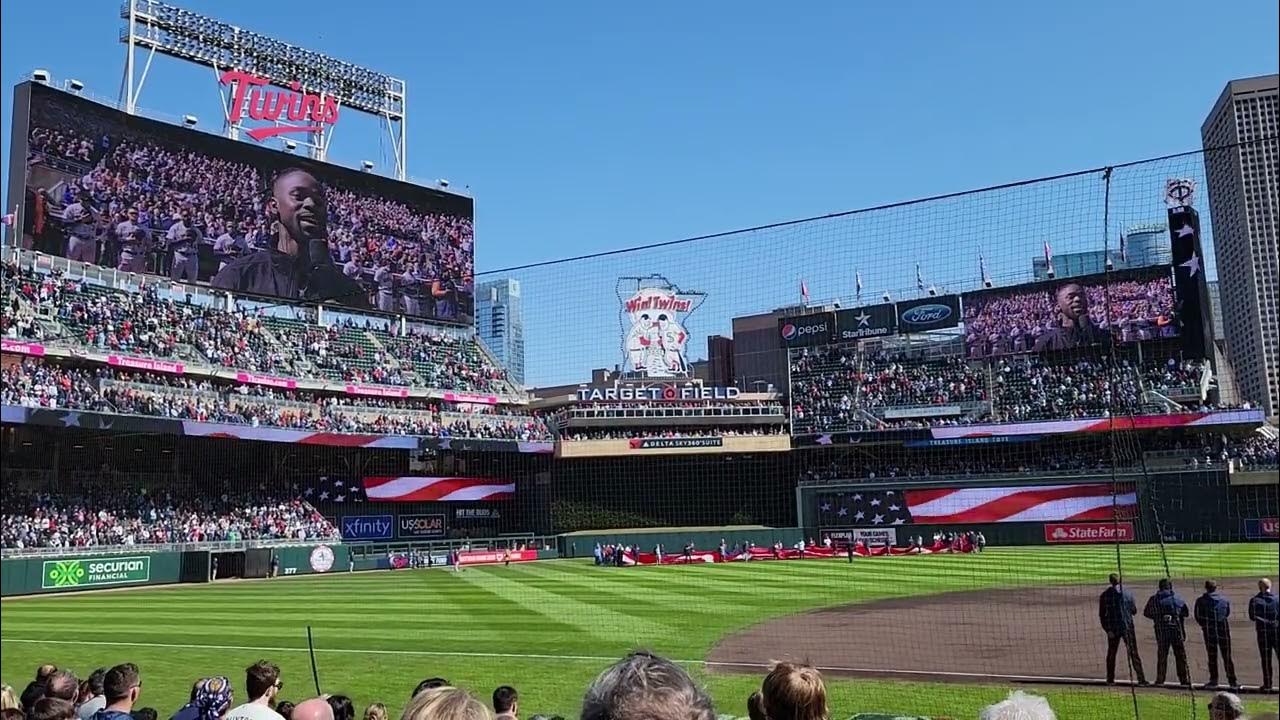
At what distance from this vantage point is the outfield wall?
100 ft

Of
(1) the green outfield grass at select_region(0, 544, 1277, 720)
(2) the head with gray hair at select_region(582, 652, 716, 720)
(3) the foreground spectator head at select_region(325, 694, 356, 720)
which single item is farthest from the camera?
(1) the green outfield grass at select_region(0, 544, 1277, 720)

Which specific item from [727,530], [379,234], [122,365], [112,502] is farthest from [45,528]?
[727,530]

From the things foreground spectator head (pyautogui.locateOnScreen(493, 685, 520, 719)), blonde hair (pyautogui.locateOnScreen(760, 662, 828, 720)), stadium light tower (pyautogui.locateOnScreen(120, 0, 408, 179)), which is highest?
stadium light tower (pyautogui.locateOnScreen(120, 0, 408, 179))

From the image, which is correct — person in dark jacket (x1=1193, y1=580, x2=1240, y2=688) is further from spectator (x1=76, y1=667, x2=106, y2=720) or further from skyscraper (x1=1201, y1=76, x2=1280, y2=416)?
spectator (x1=76, y1=667, x2=106, y2=720)

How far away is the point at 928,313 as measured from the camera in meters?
47.5

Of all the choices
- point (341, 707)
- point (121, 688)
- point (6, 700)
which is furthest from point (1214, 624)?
point (6, 700)

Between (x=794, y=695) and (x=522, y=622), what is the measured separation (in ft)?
58.1

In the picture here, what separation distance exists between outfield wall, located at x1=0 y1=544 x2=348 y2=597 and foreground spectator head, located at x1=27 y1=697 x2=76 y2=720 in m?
25.7

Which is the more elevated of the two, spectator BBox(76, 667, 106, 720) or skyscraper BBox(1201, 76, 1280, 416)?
skyscraper BBox(1201, 76, 1280, 416)

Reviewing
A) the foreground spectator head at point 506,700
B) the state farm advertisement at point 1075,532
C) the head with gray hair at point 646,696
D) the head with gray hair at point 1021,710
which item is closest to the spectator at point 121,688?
the foreground spectator head at point 506,700

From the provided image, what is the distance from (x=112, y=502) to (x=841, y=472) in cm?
3059

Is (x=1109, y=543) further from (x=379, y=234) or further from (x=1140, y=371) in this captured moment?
(x=379, y=234)

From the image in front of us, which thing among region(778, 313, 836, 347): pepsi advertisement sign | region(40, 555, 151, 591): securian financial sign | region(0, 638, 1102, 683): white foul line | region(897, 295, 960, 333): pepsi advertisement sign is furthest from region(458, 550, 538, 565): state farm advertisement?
region(0, 638, 1102, 683): white foul line

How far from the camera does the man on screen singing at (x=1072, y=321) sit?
3897cm
